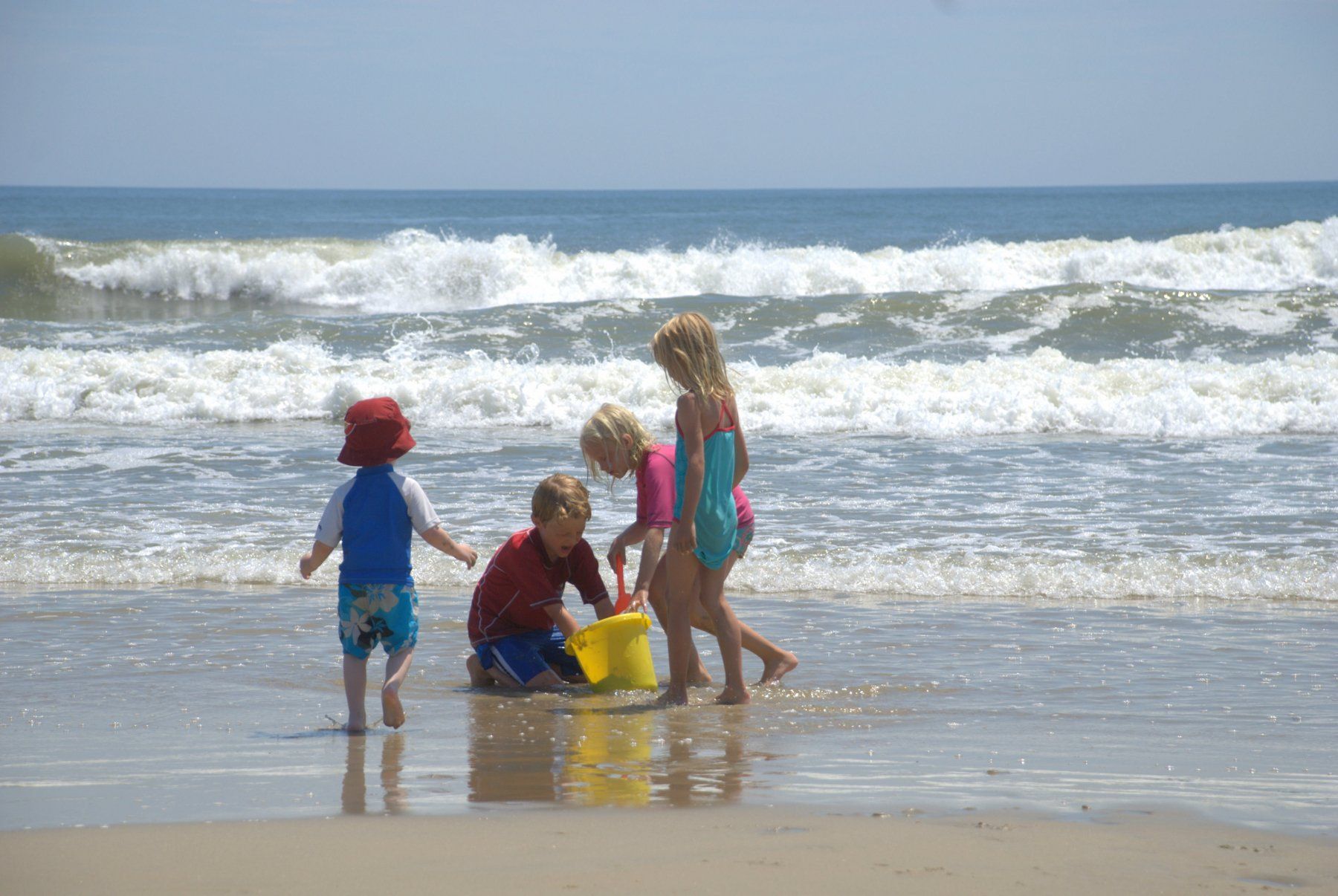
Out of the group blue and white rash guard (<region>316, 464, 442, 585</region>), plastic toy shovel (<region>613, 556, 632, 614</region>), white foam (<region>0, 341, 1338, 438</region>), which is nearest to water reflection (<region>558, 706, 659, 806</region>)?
plastic toy shovel (<region>613, 556, 632, 614</region>)

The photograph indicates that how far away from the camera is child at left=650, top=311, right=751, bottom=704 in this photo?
424 cm

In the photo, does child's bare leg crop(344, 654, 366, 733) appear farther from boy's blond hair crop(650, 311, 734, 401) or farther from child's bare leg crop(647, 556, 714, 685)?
boy's blond hair crop(650, 311, 734, 401)

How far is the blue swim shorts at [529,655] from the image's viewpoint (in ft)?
15.8

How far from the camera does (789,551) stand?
709cm

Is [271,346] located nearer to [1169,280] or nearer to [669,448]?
[669,448]

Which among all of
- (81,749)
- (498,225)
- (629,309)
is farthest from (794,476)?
(498,225)

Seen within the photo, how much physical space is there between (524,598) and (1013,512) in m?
4.24

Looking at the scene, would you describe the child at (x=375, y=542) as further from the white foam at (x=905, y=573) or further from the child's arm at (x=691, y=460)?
the white foam at (x=905, y=573)

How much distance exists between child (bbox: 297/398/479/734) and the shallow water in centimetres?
27

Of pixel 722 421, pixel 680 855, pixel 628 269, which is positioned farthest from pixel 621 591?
pixel 628 269

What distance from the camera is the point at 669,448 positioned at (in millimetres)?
4672

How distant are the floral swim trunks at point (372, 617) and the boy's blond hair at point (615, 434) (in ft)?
2.77

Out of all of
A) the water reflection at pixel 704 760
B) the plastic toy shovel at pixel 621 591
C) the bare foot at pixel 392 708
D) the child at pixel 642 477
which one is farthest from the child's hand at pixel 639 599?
the bare foot at pixel 392 708

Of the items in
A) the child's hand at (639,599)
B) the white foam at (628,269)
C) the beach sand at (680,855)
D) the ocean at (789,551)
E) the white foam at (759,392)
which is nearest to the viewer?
the beach sand at (680,855)
